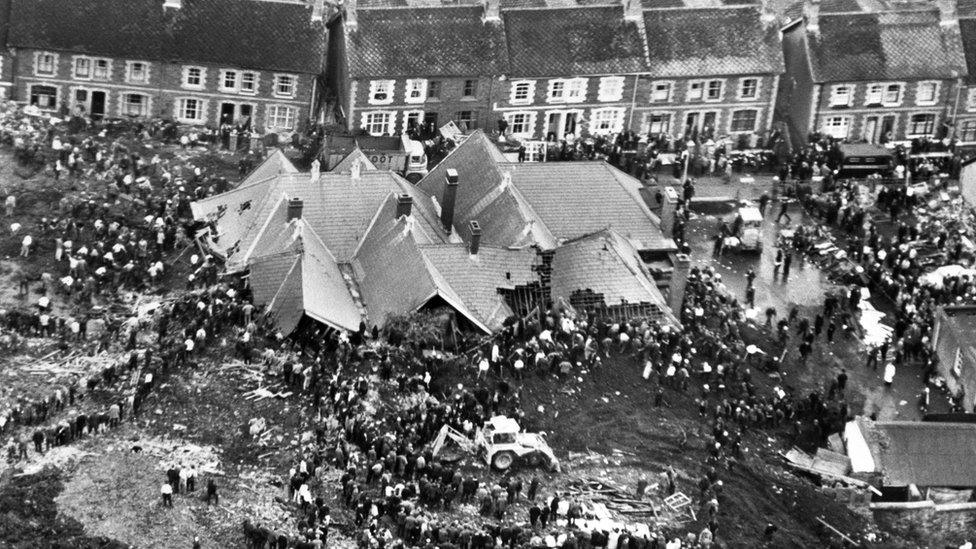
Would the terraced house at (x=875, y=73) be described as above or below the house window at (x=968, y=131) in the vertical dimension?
above

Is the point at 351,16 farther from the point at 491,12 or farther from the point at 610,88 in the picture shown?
the point at 610,88

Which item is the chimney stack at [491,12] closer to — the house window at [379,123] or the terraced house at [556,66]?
the terraced house at [556,66]

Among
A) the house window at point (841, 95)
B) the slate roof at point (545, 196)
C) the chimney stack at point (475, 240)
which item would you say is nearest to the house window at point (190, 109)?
the slate roof at point (545, 196)

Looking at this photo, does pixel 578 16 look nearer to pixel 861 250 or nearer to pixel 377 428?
pixel 861 250

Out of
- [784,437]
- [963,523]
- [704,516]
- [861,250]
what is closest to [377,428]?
[704,516]

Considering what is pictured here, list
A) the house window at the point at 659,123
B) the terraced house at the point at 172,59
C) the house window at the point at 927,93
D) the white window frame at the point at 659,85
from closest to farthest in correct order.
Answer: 1. the terraced house at the point at 172,59
2. the white window frame at the point at 659,85
3. the house window at the point at 659,123
4. the house window at the point at 927,93

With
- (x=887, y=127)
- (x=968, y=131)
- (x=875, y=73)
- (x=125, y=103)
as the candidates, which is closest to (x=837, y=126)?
(x=887, y=127)

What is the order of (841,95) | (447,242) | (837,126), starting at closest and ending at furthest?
(447,242), (841,95), (837,126)

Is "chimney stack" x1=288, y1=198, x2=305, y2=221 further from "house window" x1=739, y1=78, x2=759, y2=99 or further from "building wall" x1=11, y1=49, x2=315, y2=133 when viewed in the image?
"house window" x1=739, y1=78, x2=759, y2=99
